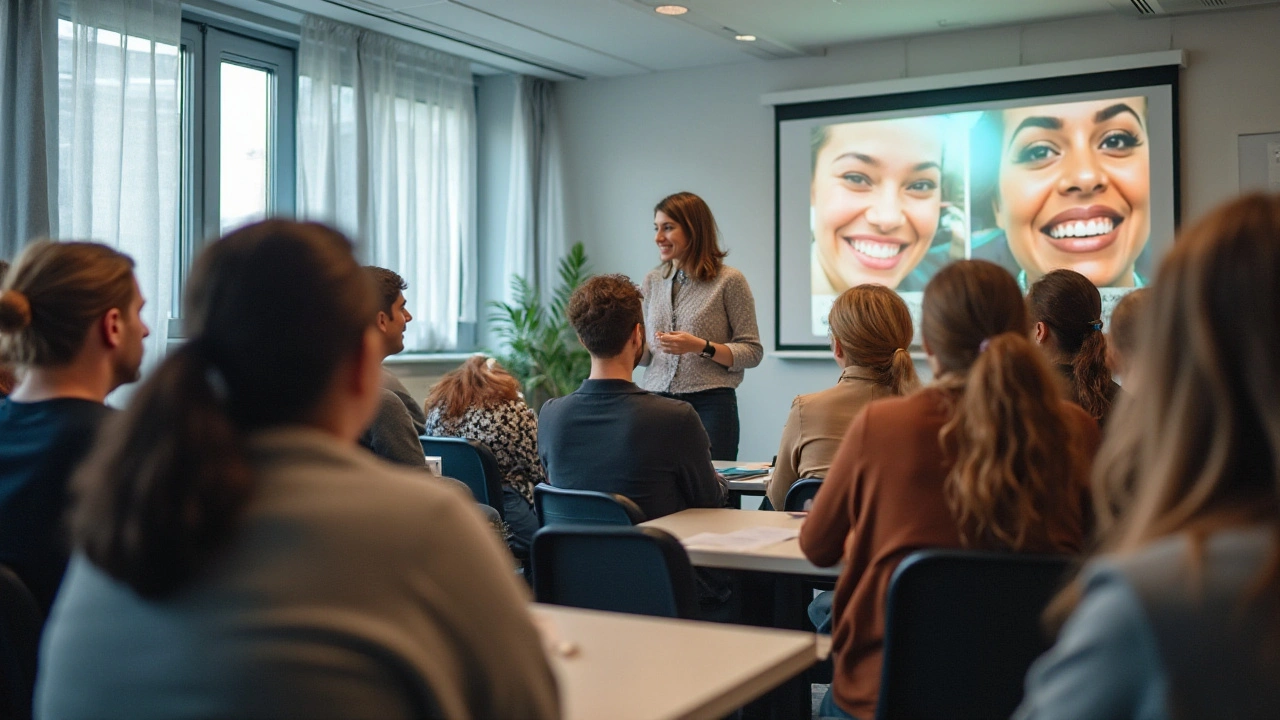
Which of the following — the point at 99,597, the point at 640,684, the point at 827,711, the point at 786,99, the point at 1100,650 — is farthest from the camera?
the point at 786,99

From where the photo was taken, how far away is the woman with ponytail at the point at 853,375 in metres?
2.95

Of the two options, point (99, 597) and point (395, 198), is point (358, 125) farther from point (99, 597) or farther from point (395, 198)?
point (99, 597)

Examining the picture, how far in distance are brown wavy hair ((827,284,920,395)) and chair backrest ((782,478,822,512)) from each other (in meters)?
0.33

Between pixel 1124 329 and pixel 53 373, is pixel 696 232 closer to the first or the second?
pixel 1124 329

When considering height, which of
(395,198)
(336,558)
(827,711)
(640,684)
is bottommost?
(827,711)

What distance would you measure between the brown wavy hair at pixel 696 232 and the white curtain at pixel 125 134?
7.58 feet

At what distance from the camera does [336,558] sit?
2.92ft

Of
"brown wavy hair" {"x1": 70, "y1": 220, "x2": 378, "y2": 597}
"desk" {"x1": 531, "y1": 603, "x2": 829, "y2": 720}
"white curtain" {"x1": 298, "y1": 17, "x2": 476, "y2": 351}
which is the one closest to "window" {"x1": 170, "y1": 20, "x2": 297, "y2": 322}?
"white curtain" {"x1": 298, "y1": 17, "x2": 476, "y2": 351}

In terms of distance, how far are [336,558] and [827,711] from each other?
1318 mm

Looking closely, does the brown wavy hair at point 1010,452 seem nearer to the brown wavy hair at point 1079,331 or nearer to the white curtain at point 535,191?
the brown wavy hair at point 1079,331

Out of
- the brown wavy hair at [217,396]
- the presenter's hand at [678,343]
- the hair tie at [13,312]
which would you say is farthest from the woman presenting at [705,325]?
the brown wavy hair at [217,396]

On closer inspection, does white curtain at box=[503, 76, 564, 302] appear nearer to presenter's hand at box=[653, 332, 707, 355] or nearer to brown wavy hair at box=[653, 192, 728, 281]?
brown wavy hair at box=[653, 192, 728, 281]

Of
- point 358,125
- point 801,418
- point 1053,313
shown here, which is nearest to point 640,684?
point 801,418

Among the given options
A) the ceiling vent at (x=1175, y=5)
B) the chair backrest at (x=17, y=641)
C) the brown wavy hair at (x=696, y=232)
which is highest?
the ceiling vent at (x=1175, y=5)
